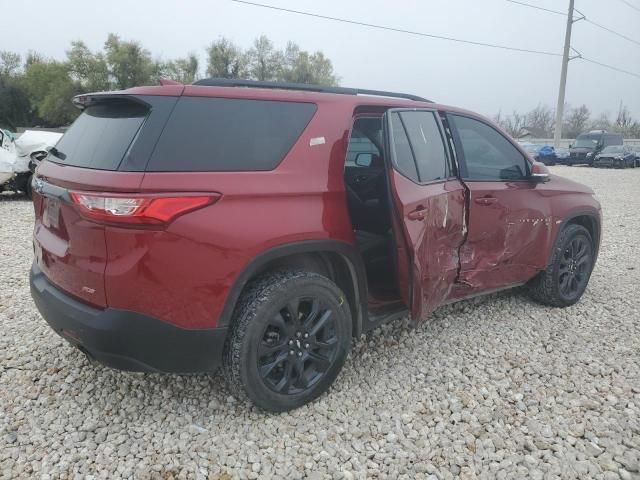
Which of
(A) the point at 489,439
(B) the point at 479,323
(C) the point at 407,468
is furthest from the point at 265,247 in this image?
(B) the point at 479,323

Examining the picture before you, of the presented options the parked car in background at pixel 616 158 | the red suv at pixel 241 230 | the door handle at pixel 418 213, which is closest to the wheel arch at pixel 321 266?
the red suv at pixel 241 230

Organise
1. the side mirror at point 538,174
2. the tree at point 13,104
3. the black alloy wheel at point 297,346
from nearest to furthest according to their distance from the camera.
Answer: the black alloy wheel at point 297,346 < the side mirror at point 538,174 < the tree at point 13,104

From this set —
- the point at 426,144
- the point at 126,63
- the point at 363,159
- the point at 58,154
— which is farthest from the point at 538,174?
the point at 126,63

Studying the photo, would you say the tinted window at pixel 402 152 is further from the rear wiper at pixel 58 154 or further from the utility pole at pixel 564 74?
the utility pole at pixel 564 74

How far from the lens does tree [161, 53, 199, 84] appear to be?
4722 cm

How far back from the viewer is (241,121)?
2.38 m

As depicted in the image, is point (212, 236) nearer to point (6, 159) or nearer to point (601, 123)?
point (6, 159)

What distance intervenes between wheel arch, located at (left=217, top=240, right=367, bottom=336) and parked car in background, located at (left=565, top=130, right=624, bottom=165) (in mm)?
29983

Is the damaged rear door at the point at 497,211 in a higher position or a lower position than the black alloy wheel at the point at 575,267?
higher

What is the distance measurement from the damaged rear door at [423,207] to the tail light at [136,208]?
121cm

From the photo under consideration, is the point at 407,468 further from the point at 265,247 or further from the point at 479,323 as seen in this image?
the point at 479,323

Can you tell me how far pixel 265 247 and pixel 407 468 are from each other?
1259 millimetres

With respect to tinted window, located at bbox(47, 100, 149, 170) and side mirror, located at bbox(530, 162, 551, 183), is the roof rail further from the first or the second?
side mirror, located at bbox(530, 162, 551, 183)

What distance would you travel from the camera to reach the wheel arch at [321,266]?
229cm
